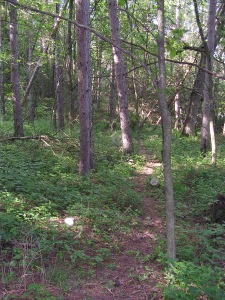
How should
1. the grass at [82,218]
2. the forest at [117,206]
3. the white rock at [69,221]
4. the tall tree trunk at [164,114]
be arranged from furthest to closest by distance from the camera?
the white rock at [69,221], the grass at [82,218], the forest at [117,206], the tall tree trunk at [164,114]

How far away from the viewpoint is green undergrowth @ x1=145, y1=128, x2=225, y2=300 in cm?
354

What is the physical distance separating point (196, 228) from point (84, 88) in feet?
14.5

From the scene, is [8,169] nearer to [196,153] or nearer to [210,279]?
[210,279]

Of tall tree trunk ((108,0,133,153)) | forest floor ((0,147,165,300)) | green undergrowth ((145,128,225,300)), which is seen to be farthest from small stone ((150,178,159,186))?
tall tree trunk ((108,0,133,153))

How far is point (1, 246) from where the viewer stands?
438cm

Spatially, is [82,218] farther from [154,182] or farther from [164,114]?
[154,182]

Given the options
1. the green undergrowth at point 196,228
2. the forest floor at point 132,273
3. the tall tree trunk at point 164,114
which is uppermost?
the tall tree trunk at point 164,114

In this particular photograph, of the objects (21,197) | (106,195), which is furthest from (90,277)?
(106,195)

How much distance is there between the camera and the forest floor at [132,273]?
390cm

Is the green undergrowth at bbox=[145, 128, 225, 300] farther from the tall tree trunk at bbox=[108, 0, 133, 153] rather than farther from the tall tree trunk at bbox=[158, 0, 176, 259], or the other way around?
the tall tree trunk at bbox=[108, 0, 133, 153]

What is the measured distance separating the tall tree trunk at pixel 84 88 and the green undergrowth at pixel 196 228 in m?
2.20

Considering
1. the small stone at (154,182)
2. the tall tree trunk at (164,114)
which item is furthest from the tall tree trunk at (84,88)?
the tall tree trunk at (164,114)

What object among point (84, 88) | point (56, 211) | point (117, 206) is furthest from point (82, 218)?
point (84, 88)

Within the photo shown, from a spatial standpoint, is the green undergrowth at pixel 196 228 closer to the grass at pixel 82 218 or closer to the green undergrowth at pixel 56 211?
the grass at pixel 82 218
